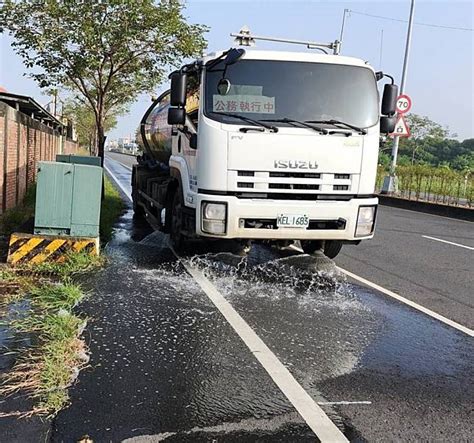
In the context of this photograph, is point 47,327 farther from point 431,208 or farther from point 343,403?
point 431,208

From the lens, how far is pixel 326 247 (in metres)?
8.18

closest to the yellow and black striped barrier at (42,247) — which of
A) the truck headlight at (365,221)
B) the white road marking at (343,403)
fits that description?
the truck headlight at (365,221)

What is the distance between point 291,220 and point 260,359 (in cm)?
260

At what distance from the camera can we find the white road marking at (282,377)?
3.19 metres

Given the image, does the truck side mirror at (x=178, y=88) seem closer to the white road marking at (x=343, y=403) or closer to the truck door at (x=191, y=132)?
the truck door at (x=191, y=132)

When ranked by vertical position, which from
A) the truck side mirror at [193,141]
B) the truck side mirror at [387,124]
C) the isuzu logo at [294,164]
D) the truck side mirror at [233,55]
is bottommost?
the isuzu logo at [294,164]

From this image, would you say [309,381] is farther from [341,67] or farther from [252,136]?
[341,67]

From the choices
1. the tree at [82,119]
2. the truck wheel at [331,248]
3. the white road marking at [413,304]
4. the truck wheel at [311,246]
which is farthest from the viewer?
the tree at [82,119]

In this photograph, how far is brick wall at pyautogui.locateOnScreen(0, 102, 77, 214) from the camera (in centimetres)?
1017

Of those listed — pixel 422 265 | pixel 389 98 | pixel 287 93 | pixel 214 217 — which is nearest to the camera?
pixel 214 217

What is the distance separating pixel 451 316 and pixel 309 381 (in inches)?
101

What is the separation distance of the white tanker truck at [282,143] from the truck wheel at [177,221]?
59cm

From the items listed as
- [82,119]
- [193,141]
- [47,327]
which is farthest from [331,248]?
[82,119]

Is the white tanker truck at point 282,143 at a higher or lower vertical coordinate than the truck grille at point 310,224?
higher
